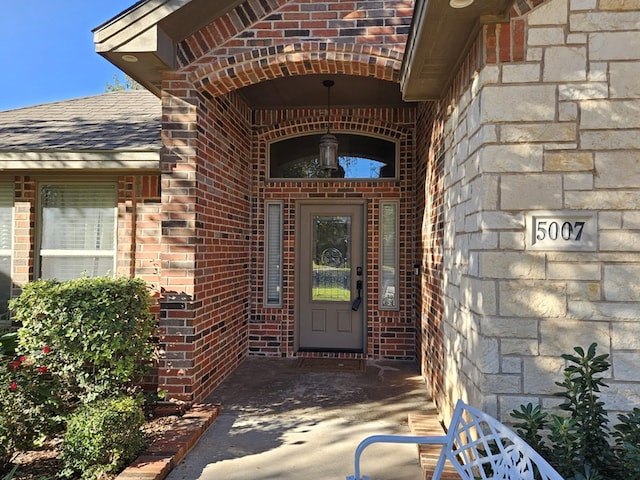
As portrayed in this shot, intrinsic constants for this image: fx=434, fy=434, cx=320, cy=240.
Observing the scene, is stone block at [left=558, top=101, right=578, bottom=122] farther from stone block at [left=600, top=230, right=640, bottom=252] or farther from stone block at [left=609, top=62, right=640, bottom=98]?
stone block at [left=600, top=230, right=640, bottom=252]

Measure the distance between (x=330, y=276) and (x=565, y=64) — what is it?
3.99 meters

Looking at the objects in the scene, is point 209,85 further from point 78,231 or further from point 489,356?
point 489,356

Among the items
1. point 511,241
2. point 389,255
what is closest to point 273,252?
point 389,255

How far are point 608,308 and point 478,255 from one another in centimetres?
78

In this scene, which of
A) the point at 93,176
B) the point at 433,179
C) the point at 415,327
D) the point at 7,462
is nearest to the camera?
the point at 7,462

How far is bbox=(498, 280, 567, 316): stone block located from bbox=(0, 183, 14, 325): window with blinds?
4.94 meters

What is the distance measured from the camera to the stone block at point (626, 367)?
2.50 meters

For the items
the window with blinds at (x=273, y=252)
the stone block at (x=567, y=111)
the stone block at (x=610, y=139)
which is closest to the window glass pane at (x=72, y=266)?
the window with blinds at (x=273, y=252)

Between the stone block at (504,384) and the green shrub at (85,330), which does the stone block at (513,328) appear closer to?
the stone block at (504,384)

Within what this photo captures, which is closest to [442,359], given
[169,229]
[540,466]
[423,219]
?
[423,219]

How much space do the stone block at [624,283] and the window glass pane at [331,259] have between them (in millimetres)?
3699

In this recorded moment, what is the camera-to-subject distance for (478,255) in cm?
265

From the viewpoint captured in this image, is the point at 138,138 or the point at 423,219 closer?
the point at 138,138

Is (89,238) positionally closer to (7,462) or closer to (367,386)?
(7,462)
